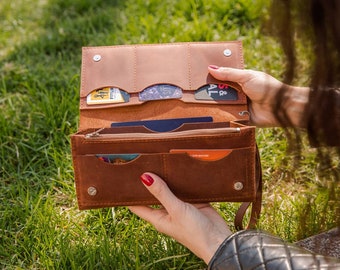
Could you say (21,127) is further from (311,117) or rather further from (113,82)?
(311,117)

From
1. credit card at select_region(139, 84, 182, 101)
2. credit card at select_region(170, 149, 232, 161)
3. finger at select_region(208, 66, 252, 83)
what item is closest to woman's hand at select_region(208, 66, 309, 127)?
finger at select_region(208, 66, 252, 83)

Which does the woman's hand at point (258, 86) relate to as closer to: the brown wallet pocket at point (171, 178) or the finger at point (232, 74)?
the finger at point (232, 74)

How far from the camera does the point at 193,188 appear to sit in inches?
85.0

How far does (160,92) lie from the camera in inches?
89.8

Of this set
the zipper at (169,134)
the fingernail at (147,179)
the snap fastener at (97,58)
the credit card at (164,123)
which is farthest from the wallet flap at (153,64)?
the fingernail at (147,179)

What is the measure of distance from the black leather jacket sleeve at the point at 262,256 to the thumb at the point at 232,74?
59 cm

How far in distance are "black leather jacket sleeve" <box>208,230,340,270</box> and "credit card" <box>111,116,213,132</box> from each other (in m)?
0.46

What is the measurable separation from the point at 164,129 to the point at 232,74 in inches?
12.8

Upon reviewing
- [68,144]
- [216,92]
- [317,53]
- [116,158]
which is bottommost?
[68,144]

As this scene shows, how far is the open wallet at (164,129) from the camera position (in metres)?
2.11

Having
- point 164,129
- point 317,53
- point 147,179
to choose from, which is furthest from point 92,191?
point 317,53

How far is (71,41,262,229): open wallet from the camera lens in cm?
211

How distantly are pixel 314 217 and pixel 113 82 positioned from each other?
958 millimetres

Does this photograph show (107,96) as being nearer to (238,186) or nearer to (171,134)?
(171,134)
